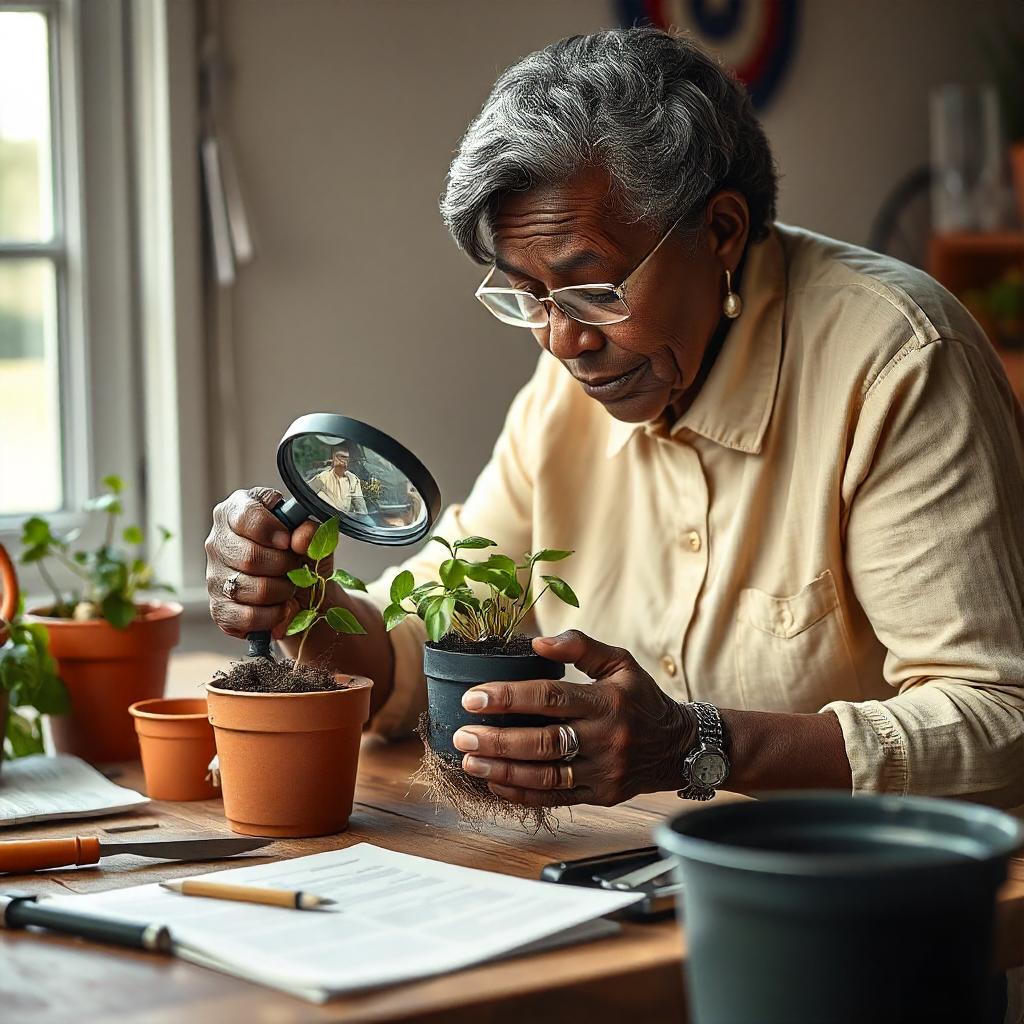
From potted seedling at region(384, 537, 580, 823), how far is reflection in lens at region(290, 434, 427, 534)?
101 mm

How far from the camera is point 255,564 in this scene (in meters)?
1.42

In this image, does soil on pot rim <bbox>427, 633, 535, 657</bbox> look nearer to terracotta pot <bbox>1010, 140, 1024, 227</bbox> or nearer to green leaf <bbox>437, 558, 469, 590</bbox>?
green leaf <bbox>437, 558, 469, 590</bbox>

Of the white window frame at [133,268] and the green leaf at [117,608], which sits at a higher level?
the white window frame at [133,268]

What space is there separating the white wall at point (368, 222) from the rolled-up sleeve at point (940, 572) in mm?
1544

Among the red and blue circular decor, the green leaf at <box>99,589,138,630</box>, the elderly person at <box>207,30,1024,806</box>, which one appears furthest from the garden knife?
the red and blue circular decor

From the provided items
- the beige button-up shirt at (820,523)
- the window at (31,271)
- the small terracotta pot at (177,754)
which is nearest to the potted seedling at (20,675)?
the small terracotta pot at (177,754)

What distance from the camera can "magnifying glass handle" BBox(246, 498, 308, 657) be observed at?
1.41 meters

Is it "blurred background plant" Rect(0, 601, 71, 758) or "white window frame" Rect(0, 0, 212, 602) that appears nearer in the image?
"blurred background plant" Rect(0, 601, 71, 758)

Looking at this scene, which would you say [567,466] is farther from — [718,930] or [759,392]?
[718,930]

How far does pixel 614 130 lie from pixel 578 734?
644mm

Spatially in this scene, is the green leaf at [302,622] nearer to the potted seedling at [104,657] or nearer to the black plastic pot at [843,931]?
the potted seedling at [104,657]

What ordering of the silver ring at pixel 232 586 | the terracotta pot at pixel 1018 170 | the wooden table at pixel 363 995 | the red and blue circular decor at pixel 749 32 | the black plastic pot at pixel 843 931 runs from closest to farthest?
1. the black plastic pot at pixel 843 931
2. the wooden table at pixel 363 995
3. the silver ring at pixel 232 586
4. the red and blue circular decor at pixel 749 32
5. the terracotta pot at pixel 1018 170

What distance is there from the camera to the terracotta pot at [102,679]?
1.55 metres

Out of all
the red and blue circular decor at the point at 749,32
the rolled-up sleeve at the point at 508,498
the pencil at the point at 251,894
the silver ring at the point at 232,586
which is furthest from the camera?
the red and blue circular decor at the point at 749,32
